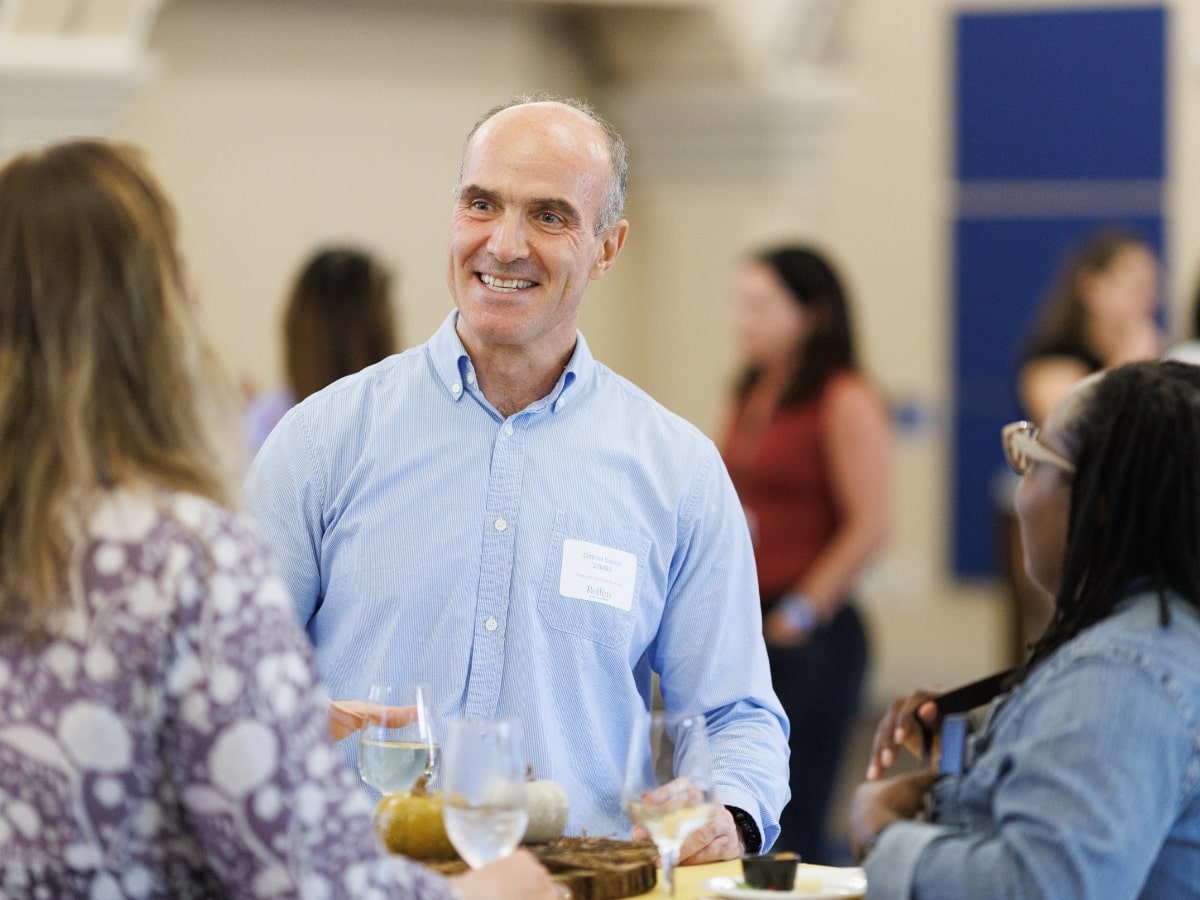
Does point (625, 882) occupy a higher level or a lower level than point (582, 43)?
lower

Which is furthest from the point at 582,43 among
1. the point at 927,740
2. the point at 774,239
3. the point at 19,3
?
the point at 927,740

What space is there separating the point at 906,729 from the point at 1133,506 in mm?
344

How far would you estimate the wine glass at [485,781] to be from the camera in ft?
5.66

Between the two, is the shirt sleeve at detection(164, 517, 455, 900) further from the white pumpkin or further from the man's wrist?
the man's wrist

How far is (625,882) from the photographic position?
6.10 ft

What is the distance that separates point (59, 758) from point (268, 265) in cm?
441

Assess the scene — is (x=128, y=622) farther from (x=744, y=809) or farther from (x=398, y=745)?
(x=744, y=809)

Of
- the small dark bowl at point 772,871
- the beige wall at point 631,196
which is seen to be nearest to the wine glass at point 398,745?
the small dark bowl at point 772,871

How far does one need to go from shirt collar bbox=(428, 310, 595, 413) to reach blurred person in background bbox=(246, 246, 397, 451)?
1.74m

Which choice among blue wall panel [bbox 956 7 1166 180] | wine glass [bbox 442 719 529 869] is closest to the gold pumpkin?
wine glass [bbox 442 719 529 869]

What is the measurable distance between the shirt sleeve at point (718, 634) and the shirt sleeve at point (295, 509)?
45cm

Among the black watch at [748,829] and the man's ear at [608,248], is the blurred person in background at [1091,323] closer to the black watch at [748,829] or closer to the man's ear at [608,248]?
the man's ear at [608,248]

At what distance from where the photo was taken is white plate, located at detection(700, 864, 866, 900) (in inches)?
71.7

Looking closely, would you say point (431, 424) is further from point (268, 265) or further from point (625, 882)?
point (268, 265)
